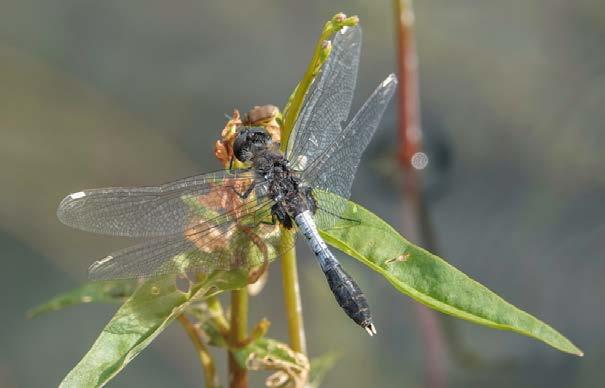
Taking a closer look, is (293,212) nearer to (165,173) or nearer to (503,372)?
(503,372)

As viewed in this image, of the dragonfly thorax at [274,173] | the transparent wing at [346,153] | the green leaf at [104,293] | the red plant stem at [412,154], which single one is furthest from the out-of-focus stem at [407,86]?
the green leaf at [104,293]

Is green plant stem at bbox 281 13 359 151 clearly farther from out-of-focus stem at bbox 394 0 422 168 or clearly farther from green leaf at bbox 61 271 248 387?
out-of-focus stem at bbox 394 0 422 168

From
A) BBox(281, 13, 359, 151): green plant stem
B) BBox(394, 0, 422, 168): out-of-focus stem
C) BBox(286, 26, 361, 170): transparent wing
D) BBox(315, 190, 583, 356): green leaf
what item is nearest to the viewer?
BBox(315, 190, 583, 356): green leaf

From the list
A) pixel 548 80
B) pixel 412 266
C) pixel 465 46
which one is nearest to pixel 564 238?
pixel 548 80

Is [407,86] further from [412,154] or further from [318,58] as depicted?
[318,58]

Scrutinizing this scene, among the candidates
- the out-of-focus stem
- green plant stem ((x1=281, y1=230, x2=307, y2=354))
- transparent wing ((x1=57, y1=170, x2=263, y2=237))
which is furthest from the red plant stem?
transparent wing ((x1=57, y1=170, x2=263, y2=237))

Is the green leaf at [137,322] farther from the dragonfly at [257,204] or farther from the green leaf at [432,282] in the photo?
the green leaf at [432,282]

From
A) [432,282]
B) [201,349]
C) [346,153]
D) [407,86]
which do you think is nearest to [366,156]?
[407,86]
